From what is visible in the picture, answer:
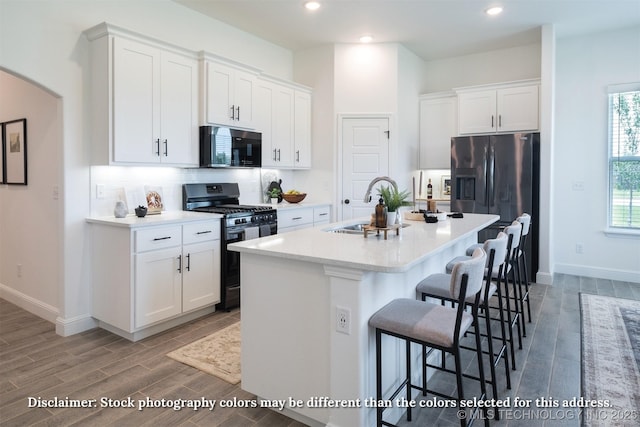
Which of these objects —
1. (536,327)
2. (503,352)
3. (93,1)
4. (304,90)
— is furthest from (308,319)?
(304,90)

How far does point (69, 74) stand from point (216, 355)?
2563 millimetres

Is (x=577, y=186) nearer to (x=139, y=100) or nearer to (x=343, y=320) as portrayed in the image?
(x=343, y=320)

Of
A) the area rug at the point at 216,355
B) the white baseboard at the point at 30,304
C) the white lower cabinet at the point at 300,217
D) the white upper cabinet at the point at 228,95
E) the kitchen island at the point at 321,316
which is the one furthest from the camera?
the white lower cabinet at the point at 300,217

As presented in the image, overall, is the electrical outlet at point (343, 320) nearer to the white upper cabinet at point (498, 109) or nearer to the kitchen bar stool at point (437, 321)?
the kitchen bar stool at point (437, 321)

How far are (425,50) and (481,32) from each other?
865 mm

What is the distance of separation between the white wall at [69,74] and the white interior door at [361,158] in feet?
9.10

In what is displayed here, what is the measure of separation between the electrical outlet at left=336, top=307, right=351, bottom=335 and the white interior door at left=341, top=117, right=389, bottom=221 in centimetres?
357

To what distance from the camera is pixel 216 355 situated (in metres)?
2.94

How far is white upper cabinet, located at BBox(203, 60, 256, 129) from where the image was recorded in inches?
157

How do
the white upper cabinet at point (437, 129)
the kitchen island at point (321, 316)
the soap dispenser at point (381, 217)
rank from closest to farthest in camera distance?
the kitchen island at point (321, 316)
the soap dispenser at point (381, 217)
the white upper cabinet at point (437, 129)

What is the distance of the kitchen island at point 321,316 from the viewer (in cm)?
185

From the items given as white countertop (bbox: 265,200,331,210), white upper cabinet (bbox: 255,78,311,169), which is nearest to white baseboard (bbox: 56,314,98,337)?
white countertop (bbox: 265,200,331,210)

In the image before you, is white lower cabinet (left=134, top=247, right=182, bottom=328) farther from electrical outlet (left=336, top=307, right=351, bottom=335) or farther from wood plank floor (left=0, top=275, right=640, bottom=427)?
electrical outlet (left=336, top=307, right=351, bottom=335)

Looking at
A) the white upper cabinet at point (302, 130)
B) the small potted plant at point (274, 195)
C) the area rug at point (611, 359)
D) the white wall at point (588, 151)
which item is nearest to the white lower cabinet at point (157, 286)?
the small potted plant at point (274, 195)
